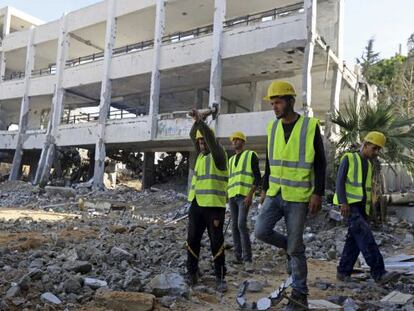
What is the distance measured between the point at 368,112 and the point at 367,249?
18.5 ft

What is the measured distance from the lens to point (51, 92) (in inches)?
886

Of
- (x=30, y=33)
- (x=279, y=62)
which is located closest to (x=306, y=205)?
(x=279, y=62)

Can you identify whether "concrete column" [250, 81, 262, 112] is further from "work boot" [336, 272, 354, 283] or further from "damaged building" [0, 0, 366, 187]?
"work boot" [336, 272, 354, 283]

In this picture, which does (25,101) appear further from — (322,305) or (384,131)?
(322,305)

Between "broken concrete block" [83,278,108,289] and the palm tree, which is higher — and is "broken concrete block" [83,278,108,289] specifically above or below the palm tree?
below

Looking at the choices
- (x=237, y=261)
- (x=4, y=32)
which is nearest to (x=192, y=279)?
(x=237, y=261)

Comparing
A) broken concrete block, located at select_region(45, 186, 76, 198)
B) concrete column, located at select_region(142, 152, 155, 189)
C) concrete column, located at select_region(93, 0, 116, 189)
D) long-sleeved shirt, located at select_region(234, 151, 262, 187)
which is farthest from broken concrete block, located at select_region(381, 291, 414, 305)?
concrete column, located at select_region(142, 152, 155, 189)

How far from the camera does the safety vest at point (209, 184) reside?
420cm

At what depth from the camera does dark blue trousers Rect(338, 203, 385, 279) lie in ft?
14.6

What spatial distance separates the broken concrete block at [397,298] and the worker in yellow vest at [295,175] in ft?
2.83

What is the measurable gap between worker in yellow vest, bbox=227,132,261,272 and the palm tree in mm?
4050

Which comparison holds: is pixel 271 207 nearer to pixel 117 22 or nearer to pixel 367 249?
pixel 367 249

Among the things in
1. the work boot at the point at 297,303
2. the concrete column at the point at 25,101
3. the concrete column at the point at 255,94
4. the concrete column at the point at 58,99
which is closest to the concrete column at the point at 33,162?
the concrete column at the point at 25,101

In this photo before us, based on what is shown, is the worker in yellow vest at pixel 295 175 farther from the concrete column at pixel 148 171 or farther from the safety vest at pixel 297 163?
the concrete column at pixel 148 171
